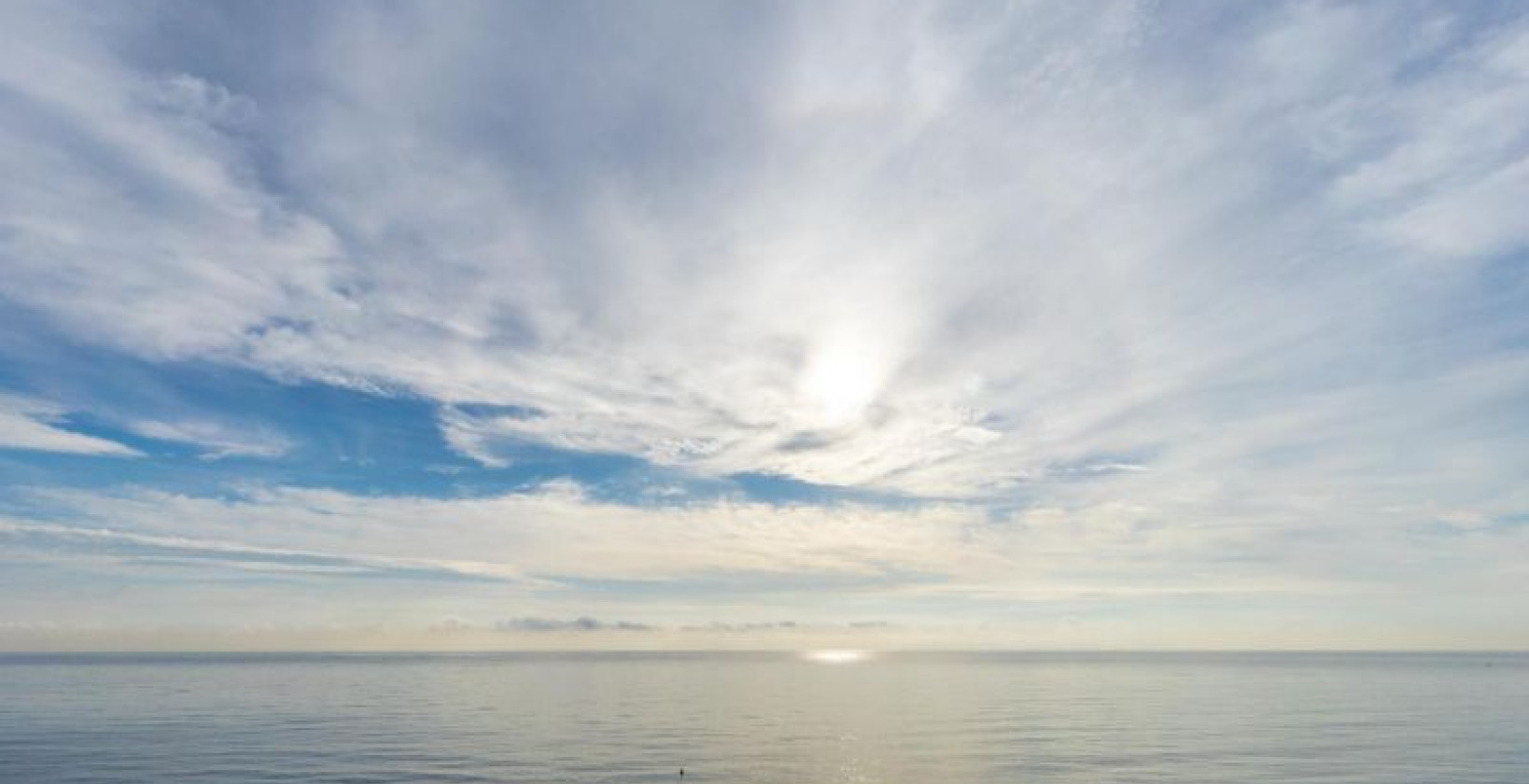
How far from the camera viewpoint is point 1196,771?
2404 inches

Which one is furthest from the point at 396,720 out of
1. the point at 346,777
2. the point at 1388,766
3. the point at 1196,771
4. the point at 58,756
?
the point at 1388,766

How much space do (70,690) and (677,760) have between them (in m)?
148

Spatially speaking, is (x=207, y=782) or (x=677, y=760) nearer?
(x=207, y=782)

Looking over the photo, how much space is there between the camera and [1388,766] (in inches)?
2499

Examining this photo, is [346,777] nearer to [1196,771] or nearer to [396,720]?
[396,720]

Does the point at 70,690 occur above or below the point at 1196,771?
below

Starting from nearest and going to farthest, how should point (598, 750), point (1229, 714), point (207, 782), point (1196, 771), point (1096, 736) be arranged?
point (207, 782), point (1196, 771), point (598, 750), point (1096, 736), point (1229, 714)

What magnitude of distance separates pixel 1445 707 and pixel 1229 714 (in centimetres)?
3928

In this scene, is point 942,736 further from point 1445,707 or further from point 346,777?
point 1445,707

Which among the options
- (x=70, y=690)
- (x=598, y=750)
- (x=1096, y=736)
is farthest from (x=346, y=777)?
(x=70, y=690)

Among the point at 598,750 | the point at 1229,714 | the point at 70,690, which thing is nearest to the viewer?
the point at 598,750

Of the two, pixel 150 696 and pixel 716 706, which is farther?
pixel 150 696

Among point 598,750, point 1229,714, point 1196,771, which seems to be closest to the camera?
point 1196,771

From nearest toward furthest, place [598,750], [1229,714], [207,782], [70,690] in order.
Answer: [207,782] < [598,750] < [1229,714] < [70,690]
